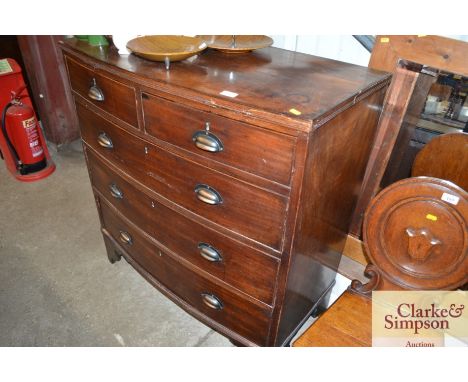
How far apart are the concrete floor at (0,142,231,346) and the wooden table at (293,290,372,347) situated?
0.71 meters

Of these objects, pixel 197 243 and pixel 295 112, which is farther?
pixel 197 243

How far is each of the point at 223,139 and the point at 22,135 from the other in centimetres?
248

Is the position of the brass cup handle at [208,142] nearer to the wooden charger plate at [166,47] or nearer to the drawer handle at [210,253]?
the wooden charger plate at [166,47]

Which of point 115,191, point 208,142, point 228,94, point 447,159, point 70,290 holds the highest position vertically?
point 228,94

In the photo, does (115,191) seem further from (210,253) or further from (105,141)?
(210,253)

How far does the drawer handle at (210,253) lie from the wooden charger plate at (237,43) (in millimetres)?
789

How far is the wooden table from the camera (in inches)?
53.5

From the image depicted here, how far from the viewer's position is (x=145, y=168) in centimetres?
147

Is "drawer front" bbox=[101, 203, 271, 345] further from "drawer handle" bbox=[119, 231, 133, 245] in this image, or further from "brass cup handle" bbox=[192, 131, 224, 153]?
"brass cup handle" bbox=[192, 131, 224, 153]

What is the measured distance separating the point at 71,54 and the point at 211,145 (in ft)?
2.75

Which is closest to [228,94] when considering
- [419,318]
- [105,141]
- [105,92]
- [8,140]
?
[105,92]

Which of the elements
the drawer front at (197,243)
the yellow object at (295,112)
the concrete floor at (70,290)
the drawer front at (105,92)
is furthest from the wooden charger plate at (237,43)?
the concrete floor at (70,290)

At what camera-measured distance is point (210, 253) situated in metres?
1.42
